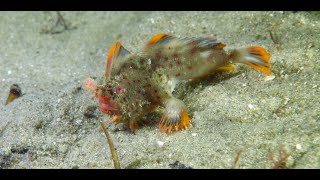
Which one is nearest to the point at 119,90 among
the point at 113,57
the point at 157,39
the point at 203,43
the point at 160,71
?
the point at 113,57

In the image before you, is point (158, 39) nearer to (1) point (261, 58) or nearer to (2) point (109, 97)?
(2) point (109, 97)

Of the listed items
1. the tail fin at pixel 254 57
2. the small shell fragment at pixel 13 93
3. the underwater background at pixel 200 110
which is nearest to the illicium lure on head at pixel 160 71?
the tail fin at pixel 254 57

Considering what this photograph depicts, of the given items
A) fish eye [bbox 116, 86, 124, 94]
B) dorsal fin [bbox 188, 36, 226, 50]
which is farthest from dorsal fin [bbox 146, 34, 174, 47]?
fish eye [bbox 116, 86, 124, 94]

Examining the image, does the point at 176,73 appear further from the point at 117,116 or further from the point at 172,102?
the point at 117,116

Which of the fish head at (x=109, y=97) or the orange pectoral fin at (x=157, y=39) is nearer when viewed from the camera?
the fish head at (x=109, y=97)

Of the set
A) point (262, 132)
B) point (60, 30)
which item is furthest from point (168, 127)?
point (60, 30)

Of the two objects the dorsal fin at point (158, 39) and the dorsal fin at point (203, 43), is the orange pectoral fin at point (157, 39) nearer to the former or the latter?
the dorsal fin at point (158, 39)

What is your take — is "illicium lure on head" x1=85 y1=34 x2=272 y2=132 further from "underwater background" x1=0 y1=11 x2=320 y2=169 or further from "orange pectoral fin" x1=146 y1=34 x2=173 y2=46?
"underwater background" x1=0 y1=11 x2=320 y2=169

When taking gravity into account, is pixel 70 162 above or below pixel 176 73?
below
